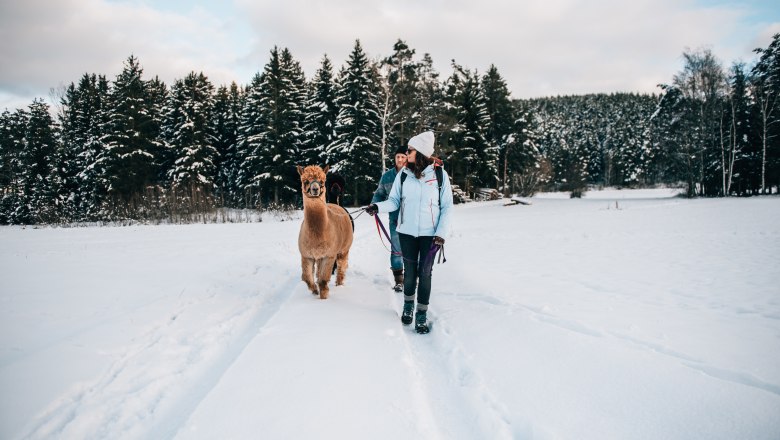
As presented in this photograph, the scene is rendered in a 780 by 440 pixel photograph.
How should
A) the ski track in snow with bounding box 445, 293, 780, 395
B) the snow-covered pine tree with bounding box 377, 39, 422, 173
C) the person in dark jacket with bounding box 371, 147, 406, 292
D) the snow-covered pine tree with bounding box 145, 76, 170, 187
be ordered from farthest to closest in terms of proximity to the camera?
the snow-covered pine tree with bounding box 145, 76, 170, 187
the snow-covered pine tree with bounding box 377, 39, 422, 173
the person in dark jacket with bounding box 371, 147, 406, 292
the ski track in snow with bounding box 445, 293, 780, 395

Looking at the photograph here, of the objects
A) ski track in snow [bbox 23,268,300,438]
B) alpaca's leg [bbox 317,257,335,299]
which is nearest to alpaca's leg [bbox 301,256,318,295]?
alpaca's leg [bbox 317,257,335,299]

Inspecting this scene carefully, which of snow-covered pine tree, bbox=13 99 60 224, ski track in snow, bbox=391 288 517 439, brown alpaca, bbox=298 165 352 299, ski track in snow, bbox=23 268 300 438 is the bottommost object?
ski track in snow, bbox=391 288 517 439

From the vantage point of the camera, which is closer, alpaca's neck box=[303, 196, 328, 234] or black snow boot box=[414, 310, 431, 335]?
black snow boot box=[414, 310, 431, 335]

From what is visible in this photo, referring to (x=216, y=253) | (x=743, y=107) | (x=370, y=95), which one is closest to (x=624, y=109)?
(x=743, y=107)

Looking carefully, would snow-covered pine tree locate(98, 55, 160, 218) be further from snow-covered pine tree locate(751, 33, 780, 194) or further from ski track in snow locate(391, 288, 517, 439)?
snow-covered pine tree locate(751, 33, 780, 194)

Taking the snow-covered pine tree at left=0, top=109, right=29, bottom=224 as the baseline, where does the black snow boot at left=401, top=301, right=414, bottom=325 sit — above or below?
below

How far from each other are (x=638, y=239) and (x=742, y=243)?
1.98 meters

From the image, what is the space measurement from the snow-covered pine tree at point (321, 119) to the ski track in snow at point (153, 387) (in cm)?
2567

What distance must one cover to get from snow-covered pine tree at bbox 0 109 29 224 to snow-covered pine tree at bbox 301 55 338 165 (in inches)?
855

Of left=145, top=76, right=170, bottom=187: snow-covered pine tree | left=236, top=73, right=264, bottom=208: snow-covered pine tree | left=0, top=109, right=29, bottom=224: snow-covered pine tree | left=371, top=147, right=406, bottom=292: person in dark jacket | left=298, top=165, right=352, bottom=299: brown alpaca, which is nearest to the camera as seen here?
left=298, top=165, right=352, bottom=299: brown alpaca

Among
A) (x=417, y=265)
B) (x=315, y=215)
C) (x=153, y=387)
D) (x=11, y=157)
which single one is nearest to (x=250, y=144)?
(x=11, y=157)

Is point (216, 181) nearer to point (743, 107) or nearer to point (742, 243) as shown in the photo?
point (742, 243)

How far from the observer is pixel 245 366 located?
2783 mm

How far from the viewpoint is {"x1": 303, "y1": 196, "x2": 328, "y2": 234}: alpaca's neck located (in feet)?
15.0
